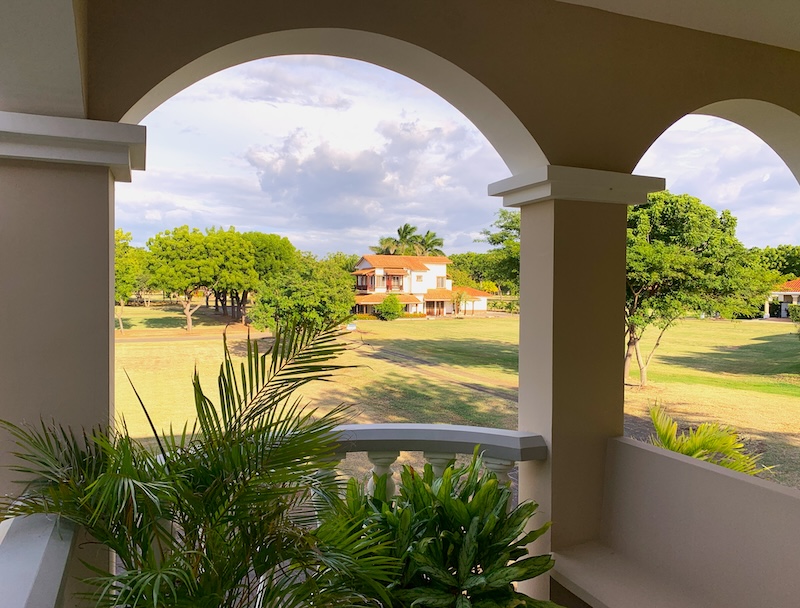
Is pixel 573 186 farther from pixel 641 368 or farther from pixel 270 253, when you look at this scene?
pixel 641 368

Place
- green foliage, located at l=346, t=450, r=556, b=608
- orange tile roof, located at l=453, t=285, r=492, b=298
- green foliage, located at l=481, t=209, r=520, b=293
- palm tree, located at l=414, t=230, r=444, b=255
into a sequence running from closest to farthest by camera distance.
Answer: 1. green foliage, located at l=346, t=450, r=556, b=608
2. green foliage, located at l=481, t=209, r=520, b=293
3. orange tile roof, located at l=453, t=285, r=492, b=298
4. palm tree, located at l=414, t=230, r=444, b=255

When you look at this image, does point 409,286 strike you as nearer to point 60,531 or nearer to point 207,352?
point 207,352

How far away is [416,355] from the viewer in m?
11.7

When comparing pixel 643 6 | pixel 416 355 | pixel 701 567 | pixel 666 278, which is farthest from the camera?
pixel 416 355

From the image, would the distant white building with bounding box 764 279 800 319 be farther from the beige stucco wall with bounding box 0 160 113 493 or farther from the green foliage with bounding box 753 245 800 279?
the beige stucco wall with bounding box 0 160 113 493

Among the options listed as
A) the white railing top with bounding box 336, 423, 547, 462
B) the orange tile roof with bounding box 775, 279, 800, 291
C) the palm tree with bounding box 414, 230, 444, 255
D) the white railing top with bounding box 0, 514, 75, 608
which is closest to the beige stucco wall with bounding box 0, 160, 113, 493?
the white railing top with bounding box 0, 514, 75, 608

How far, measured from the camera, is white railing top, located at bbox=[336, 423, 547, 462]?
7.97 feet

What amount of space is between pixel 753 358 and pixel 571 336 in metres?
10.4

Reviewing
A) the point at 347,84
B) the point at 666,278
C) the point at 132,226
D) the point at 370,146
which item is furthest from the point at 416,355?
the point at 347,84

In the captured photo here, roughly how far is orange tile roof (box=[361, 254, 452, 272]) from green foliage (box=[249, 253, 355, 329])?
1.66 ft

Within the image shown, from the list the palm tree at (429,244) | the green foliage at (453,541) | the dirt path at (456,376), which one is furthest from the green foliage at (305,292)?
the green foliage at (453,541)

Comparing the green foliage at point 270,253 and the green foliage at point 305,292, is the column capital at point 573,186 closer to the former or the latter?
the green foliage at point 305,292

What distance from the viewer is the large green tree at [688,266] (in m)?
8.26

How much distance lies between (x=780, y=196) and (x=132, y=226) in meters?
11.9
